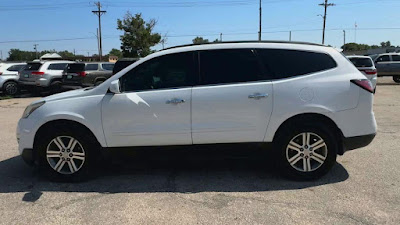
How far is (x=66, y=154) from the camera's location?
476 centimetres

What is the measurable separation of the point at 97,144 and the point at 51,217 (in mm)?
1181

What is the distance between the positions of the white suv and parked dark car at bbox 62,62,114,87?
12.6 meters

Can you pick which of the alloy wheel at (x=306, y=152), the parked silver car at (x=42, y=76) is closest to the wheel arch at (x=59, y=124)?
the alloy wheel at (x=306, y=152)

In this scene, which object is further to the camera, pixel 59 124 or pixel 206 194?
pixel 59 124

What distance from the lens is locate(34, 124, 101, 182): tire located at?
184 inches

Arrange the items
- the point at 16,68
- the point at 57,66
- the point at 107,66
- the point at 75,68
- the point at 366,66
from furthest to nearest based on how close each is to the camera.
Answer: the point at 16,68 < the point at 57,66 < the point at 107,66 < the point at 75,68 < the point at 366,66

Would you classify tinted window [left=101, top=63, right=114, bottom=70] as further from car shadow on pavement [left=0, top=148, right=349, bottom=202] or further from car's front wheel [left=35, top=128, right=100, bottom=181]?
car's front wheel [left=35, top=128, right=100, bottom=181]

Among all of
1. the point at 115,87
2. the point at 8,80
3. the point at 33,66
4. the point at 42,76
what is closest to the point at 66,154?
the point at 115,87

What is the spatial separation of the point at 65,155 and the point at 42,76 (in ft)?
45.6

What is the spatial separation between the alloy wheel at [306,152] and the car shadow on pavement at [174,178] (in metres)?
0.22

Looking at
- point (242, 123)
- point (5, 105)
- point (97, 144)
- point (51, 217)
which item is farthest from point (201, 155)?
point (5, 105)

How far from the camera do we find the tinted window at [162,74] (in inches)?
185

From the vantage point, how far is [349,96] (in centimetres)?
457

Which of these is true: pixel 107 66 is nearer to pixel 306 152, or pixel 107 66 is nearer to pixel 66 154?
pixel 66 154
